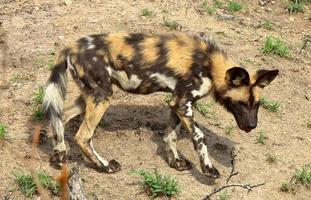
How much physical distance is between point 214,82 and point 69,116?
1.42 m

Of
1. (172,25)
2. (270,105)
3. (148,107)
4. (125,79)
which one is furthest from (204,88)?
(172,25)

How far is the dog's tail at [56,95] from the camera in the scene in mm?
4723

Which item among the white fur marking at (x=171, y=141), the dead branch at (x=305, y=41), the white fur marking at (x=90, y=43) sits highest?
the white fur marking at (x=90, y=43)

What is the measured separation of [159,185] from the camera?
468 cm

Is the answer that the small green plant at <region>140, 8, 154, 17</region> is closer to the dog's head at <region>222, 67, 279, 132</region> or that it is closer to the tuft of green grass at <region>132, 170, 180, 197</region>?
the dog's head at <region>222, 67, 279, 132</region>

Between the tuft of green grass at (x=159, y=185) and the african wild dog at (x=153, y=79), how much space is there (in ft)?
1.15

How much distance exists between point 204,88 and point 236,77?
0.31m

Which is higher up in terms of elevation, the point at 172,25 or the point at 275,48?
the point at 172,25

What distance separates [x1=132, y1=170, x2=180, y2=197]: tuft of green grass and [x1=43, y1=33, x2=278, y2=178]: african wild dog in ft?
1.15

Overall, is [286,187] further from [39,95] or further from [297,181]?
[39,95]

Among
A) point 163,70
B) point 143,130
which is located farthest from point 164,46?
point 143,130

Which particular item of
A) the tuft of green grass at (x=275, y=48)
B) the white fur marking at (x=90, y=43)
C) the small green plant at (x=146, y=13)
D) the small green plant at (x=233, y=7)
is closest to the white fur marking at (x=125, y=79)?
the white fur marking at (x=90, y=43)

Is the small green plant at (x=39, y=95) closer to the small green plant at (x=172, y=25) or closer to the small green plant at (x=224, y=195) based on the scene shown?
the small green plant at (x=224, y=195)

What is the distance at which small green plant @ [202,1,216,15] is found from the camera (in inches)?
321
